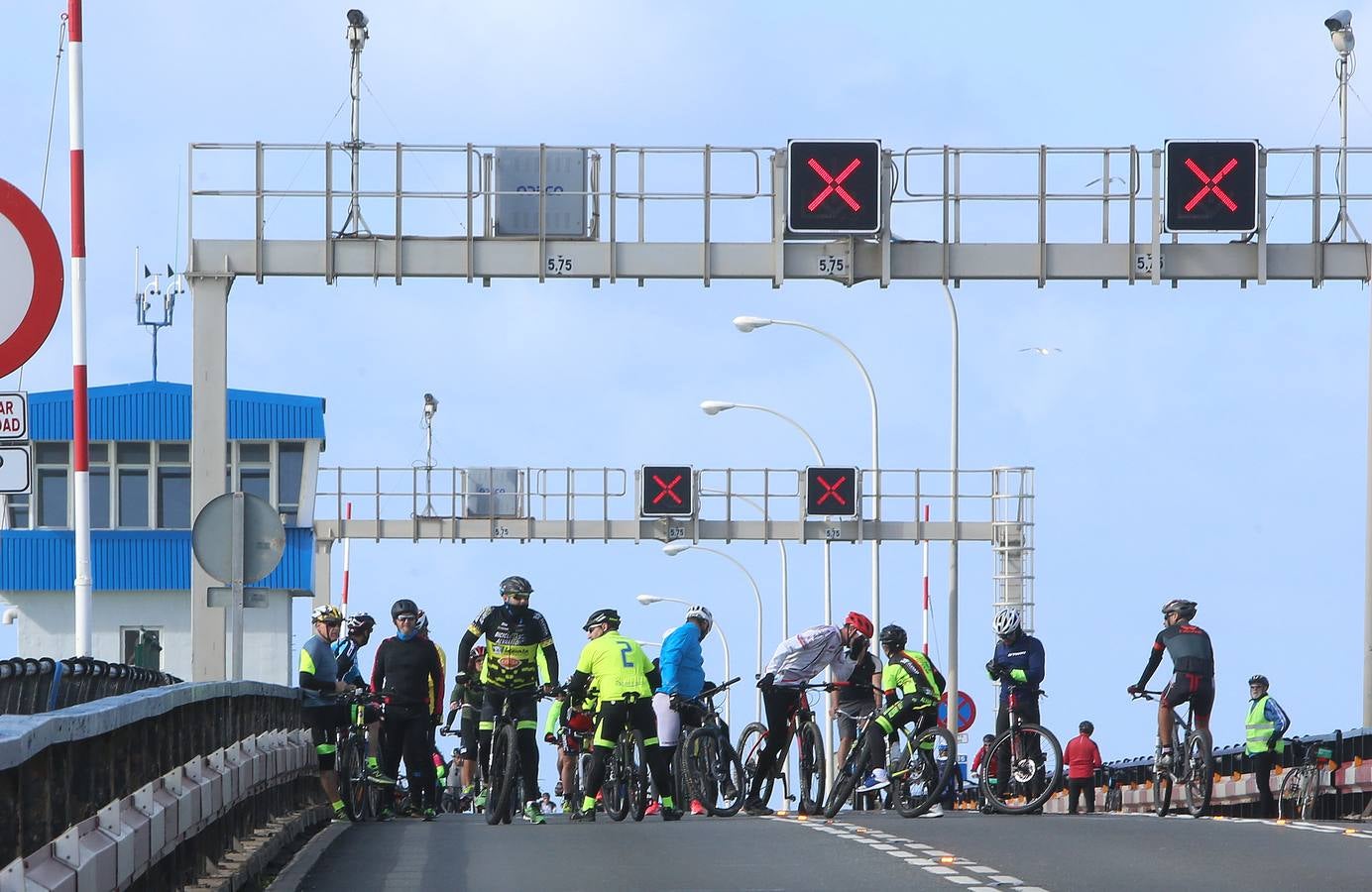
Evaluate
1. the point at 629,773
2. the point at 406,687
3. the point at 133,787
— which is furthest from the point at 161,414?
the point at 133,787

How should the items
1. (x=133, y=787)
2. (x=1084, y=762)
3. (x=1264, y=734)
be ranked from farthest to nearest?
(x=1084, y=762) → (x=1264, y=734) → (x=133, y=787)

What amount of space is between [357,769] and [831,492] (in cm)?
3087

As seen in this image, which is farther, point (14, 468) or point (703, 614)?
point (703, 614)

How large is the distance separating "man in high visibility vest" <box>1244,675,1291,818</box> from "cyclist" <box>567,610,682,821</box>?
7.33 meters

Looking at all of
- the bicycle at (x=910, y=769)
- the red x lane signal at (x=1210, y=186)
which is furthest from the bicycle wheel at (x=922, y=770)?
the red x lane signal at (x=1210, y=186)

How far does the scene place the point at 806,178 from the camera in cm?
2800

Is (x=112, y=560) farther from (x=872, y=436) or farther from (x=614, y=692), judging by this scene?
(x=614, y=692)

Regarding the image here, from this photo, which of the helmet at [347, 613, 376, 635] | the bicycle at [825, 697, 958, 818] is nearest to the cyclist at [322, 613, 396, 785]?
the helmet at [347, 613, 376, 635]

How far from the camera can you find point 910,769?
63.4ft

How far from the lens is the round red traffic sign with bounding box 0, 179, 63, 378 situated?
988 centimetres

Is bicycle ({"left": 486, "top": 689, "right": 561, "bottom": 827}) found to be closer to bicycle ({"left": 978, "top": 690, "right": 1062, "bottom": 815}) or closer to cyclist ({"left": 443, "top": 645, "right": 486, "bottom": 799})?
cyclist ({"left": 443, "top": 645, "right": 486, "bottom": 799})

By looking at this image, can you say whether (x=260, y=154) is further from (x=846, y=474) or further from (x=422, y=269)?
(x=846, y=474)

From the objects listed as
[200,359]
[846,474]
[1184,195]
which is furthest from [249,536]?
[846,474]

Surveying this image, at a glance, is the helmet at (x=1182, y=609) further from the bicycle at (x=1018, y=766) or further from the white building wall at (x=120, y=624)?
the white building wall at (x=120, y=624)
